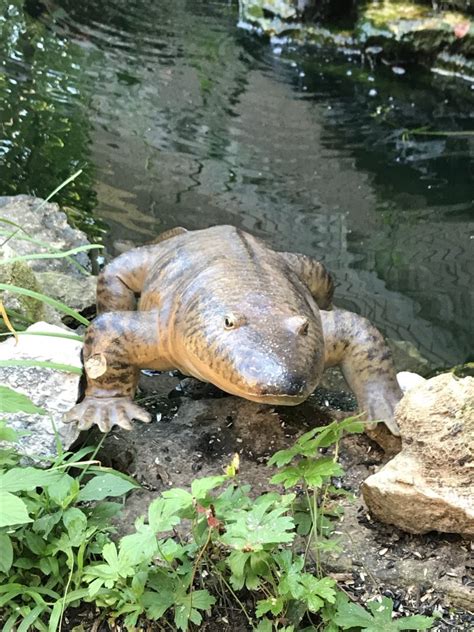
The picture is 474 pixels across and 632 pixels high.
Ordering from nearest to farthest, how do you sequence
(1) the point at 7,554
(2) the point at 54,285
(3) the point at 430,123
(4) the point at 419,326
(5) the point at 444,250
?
(1) the point at 7,554, (2) the point at 54,285, (4) the point at 419,326, (5) the point at 444,250, (3) the point at 430,123

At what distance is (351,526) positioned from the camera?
2.68 m

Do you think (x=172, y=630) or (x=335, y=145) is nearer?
(x=172, y=630)

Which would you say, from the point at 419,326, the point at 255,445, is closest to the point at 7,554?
the point at 255,445

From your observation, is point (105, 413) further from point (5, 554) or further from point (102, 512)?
point (5, 554)

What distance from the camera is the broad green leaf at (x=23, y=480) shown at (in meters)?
2.08

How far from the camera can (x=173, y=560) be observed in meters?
2.32

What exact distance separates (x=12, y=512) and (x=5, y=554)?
0.26 m

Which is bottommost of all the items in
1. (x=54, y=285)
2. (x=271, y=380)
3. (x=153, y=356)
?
(x=54, y=285)

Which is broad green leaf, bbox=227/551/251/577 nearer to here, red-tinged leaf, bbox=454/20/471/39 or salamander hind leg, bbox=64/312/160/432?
salamander hind leg, bbox=64/312/160/432

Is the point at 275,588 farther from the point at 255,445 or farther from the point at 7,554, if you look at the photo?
the point at 255,445

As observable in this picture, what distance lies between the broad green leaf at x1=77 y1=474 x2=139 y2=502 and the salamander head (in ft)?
1.91

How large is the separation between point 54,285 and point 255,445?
1829 millimetres

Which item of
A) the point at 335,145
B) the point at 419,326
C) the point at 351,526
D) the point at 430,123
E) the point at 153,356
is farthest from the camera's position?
the point at 430,123

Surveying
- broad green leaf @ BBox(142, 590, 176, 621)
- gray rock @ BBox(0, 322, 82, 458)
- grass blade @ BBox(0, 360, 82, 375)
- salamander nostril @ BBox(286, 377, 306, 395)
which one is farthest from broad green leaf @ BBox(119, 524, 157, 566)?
grass blade @ BBox(0, 360, 82, 375)
